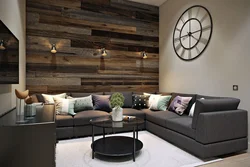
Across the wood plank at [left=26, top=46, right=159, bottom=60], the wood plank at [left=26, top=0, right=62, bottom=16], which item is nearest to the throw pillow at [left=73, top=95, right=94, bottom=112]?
the wood plank at [left=26, top=46, right=159, bottom=60]

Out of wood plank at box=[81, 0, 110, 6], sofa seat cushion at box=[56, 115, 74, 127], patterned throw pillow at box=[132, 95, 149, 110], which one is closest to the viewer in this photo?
sofa seat cushion at box=[56, 115, 74, 127]

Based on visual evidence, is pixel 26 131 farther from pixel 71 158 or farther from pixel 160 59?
pixel 160 59

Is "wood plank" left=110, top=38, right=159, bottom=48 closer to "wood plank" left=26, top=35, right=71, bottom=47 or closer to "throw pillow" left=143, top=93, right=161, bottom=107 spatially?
"wood plank" left=26, top=35, right=71, bottom=47

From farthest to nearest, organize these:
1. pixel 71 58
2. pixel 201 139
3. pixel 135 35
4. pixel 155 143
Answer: pixel 135 35 < pixel 71 58 < pixel 155 143 < pixel 201 139

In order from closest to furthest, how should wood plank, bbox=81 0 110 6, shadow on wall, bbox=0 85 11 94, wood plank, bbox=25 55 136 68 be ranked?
shadow on wall, bbox=0 85 11 94 < wood plank, bbox=25 55 136 68 < wood plank, bbox=81 0 110 6

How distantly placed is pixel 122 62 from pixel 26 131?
3432 mm

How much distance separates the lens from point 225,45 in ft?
10.2

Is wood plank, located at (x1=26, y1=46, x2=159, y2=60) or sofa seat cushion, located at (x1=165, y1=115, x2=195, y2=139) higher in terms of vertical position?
wood plank, located at (x1=26, y1=46, x2=159, y2=60)

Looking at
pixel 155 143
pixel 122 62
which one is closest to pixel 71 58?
pixel 122 62

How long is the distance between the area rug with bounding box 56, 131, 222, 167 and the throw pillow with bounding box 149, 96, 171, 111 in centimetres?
97

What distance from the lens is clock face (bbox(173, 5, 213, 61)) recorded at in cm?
350

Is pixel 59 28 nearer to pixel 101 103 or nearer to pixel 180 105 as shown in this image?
pixel 101 103

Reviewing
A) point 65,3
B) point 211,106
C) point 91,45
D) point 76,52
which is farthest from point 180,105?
point 65,3

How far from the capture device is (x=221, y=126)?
2.40 metres
